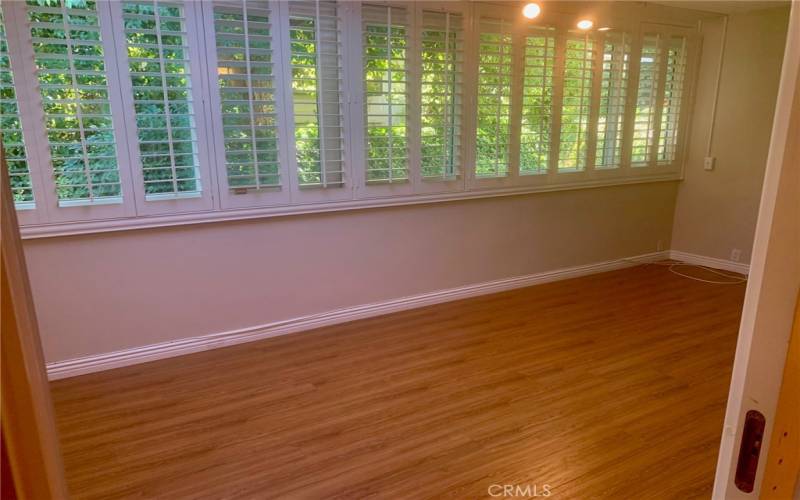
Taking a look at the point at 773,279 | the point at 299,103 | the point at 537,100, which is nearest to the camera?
the point at 773,279

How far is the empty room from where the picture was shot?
2.24 metres

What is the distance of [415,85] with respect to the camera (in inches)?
136

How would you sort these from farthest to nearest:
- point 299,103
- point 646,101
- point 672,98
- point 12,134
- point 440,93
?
point 672,98 → point 646,101 → point 440,93 → point 299,103 → point 12,134

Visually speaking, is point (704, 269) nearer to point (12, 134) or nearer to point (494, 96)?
point (494, 96)

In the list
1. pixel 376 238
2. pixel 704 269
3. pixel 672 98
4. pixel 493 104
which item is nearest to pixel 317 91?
pixel 376 238

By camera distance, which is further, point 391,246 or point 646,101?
point 646,101

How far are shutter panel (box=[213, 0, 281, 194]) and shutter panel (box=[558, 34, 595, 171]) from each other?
2.41 m

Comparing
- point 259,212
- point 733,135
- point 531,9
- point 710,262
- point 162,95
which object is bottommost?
point 710,262

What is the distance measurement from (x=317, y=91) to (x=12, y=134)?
1.61 metres

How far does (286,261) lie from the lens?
11.0 feet

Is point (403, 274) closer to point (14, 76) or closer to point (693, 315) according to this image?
point (693, 315)

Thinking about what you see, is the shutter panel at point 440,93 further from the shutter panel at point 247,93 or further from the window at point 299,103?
the shutter panel at point 247,93

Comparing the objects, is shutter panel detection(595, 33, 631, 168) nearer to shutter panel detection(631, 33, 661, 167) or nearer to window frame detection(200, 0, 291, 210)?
shutter panel detection(631, 33, 661, 167)

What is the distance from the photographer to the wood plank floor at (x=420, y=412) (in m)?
2.03
